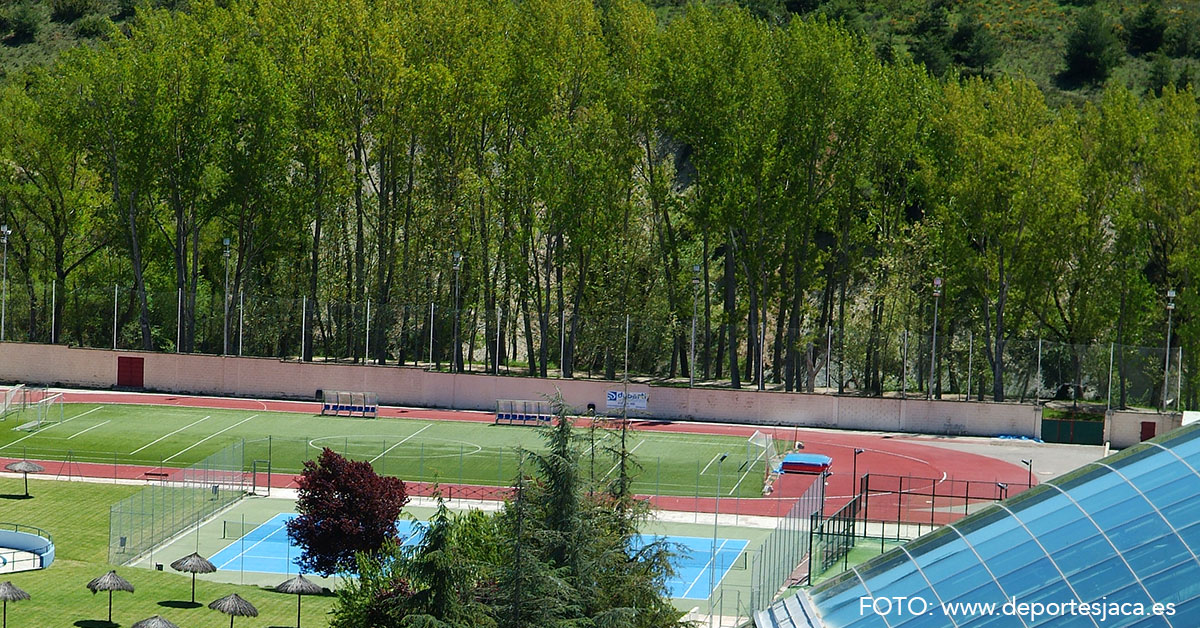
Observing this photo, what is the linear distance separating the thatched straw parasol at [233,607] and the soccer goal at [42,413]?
28.7 meters

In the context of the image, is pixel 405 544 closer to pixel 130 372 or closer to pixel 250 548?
pixel 250 548

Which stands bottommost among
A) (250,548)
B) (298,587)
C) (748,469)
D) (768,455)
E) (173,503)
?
(250,548)

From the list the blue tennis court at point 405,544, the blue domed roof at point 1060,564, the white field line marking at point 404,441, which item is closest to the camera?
the blue domed roof at point 1060,564

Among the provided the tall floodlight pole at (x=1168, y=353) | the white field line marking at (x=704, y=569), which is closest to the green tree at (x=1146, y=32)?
the tall floodlight pole at (x=1168, y=353)

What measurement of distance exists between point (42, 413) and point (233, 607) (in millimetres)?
31736

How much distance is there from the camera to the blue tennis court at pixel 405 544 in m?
39.2

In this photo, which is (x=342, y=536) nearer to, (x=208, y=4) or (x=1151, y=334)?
(x=1151, y=334)

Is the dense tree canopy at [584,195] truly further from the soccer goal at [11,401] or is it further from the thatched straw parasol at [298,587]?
the thatched straw parasol at [298,587]

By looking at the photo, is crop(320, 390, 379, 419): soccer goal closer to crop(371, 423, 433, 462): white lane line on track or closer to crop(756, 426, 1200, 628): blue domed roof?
crop(371, 423, 433, 462): white lane line on track

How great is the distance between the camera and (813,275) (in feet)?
240

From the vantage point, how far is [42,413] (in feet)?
200

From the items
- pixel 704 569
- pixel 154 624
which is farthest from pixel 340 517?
pixel 704 569

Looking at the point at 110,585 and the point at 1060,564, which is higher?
the point at 1060,564

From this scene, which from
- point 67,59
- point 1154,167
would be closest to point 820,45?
point 1154,167
